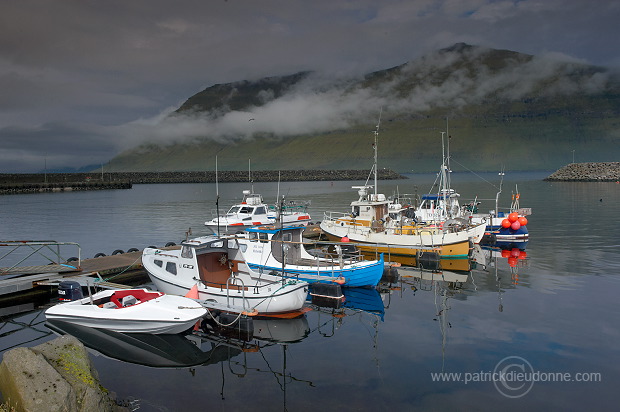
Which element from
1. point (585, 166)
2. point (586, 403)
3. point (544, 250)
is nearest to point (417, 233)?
point (544, 250)

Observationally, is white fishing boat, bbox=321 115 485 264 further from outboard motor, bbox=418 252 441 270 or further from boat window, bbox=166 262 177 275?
boat window, bbox=166 262 177 275

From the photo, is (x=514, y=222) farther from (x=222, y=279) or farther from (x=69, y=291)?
(x=69, y=291)

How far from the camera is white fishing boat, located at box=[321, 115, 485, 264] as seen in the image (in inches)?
1248

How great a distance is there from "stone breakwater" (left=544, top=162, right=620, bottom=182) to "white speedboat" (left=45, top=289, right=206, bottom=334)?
165m

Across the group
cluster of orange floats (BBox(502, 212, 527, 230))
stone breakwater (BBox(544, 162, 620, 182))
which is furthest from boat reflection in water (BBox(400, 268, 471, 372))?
stone breakwater (BBox(544, 162, 620, 182))

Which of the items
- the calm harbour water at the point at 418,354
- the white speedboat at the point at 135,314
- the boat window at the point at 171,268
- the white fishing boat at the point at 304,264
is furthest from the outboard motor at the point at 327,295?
the white speedboat at the point at 135,314

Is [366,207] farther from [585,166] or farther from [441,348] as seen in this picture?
[585,166]

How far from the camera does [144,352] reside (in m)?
16.0

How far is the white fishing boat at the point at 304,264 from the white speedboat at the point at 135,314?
605 cm

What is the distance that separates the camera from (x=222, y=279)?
2091 centimetres

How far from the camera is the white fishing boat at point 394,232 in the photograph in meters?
31.7

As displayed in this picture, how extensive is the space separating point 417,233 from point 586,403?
20.3 meters

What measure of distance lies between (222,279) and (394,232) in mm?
16687

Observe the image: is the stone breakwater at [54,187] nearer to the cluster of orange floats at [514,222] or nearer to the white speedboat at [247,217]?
the white speedboat at [247,217]
